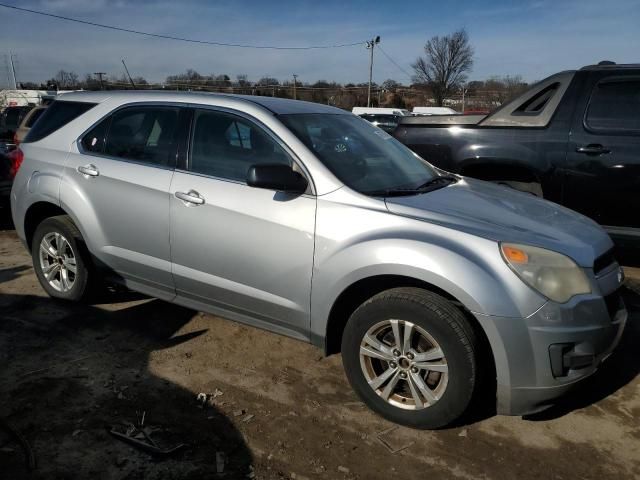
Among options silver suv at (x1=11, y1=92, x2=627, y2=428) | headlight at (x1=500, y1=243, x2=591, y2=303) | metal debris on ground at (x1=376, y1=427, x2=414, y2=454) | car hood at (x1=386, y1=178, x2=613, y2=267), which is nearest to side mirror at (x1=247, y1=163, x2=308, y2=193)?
silver suv at (x1=11, y1=92, x2=627, y2=428)

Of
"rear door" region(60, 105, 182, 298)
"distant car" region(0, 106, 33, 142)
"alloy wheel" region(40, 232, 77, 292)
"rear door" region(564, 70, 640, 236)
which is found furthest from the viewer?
"distant car" region(0, 106, 33, 142)

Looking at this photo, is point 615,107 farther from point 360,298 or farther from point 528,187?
point 360,298

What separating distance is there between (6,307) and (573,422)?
14.2 ft

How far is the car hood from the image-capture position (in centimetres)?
274

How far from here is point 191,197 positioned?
3438 millimetres

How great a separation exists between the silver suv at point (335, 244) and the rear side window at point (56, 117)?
0.07 ft

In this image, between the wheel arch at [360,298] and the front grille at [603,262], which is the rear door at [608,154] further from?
the wheel arch at [360,298]

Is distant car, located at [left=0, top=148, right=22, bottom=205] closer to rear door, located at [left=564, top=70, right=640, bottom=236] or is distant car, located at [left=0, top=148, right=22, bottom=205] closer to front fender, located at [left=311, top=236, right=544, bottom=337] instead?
front fender, located at [left=311, top=236, right=544, bottom=337]

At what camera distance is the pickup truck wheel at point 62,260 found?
4.17m

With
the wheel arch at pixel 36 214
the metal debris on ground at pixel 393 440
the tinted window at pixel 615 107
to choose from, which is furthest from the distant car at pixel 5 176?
the tinted window at pixel 615 107

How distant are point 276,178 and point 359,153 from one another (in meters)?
0.81

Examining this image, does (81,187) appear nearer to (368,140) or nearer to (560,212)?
(368,140)

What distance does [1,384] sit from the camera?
320cm

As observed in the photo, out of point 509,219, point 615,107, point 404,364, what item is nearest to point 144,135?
point 404,364
